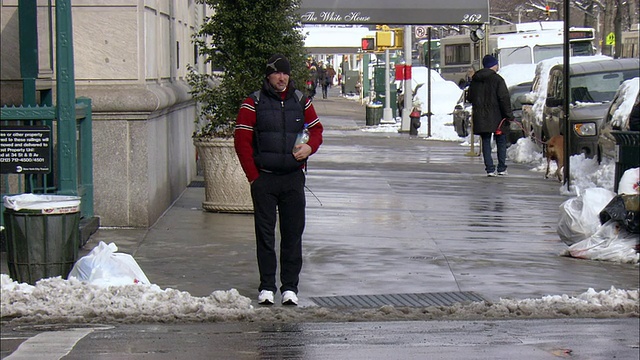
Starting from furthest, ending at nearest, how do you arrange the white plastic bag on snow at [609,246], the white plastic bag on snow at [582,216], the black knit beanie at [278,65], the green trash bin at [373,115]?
the green trash bin at [373,115] < the white plastic bag on snow at [582,216] < the white plastic bag on snow at [609,246] < the black knit beanie at [278,65]

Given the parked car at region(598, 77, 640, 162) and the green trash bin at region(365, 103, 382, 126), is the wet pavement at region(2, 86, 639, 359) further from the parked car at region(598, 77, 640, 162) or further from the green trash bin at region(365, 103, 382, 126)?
the green trash bin at region(365, 103, 382, 126)

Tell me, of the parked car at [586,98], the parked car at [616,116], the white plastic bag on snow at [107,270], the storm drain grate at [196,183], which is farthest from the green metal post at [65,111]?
the parked car at [586,98]

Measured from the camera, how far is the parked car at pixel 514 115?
25.9 metres

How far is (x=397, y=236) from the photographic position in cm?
1177

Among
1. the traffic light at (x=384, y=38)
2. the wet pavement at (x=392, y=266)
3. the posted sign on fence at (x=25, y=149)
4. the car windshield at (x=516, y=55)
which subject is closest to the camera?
the wet pavement at (x=392, y=266)

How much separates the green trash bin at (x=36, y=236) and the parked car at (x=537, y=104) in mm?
14056

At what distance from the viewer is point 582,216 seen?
10680 mm

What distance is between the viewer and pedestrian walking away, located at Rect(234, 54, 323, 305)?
8.32 metres

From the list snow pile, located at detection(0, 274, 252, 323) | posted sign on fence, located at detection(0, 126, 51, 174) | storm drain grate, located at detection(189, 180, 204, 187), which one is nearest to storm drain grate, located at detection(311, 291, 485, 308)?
snow pile, located at detection(0, 274, 252, 323)

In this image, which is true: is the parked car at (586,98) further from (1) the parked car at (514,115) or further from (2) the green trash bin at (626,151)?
(2) the green trash bin at (626,151)

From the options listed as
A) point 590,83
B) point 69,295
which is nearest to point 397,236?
point 69,295

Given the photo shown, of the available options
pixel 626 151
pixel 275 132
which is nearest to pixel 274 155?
pixel 275 132

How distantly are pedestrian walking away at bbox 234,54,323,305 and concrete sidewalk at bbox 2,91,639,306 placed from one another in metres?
0.31

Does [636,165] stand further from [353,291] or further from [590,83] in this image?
[590,83]
